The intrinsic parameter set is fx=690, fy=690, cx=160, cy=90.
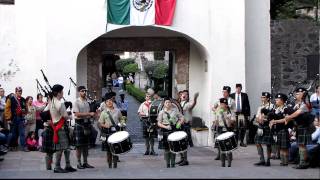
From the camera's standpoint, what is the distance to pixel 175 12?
21.2 metres

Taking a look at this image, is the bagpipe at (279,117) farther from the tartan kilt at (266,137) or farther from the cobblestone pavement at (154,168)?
the cobblestone pavement at (154,168)

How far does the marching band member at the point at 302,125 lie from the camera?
49.0 feet

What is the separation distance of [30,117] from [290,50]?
34.7 feet

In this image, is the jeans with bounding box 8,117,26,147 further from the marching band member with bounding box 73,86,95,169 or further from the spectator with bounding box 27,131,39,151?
the marching band member with bounding box 73,86,95,169

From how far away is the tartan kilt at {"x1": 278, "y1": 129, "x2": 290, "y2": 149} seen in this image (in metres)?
15.6

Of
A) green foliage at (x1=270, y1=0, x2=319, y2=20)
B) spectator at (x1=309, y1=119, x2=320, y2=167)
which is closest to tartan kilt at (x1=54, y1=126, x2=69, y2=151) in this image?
spectator at (x1=309, y1=119, x2=320, y2=167)

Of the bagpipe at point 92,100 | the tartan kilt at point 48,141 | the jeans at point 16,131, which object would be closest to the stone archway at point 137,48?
the bagpipe at point 92,100

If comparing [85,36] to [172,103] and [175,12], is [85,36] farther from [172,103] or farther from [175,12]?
[172,103]

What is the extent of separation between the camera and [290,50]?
84.4 ft

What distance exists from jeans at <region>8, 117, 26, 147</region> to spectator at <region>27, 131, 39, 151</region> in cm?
18

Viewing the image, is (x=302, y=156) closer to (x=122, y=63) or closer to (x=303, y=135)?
(x=303, y=135)

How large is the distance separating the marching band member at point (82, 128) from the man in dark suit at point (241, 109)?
236 inches

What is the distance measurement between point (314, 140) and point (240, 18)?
6767 millimetres

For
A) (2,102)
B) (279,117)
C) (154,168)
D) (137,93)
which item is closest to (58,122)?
(154,168)
